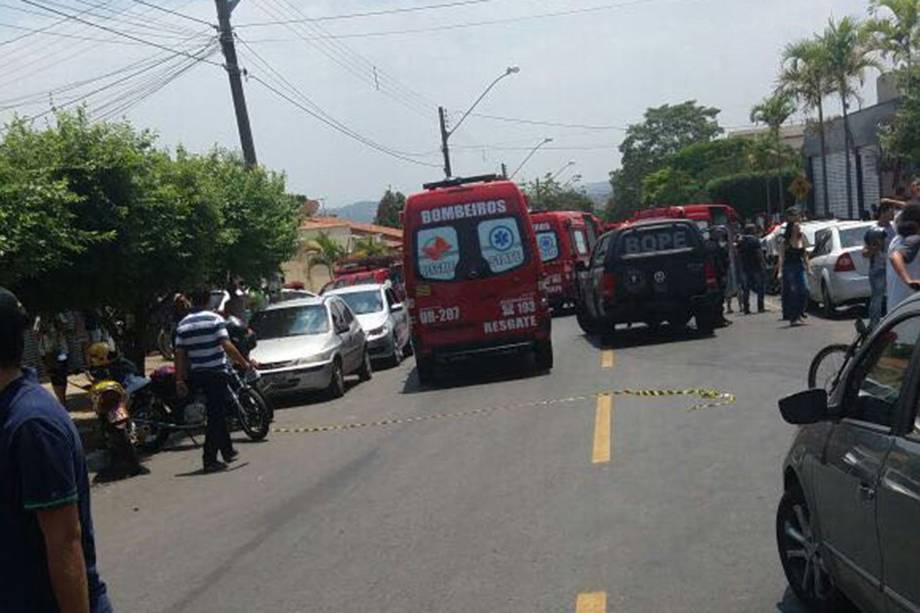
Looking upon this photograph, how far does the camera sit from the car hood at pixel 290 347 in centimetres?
1708

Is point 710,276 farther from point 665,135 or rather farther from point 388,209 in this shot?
A: point 665,135

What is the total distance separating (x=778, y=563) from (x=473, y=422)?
266 inches

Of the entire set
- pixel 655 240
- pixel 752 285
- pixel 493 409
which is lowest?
pixel 752 285

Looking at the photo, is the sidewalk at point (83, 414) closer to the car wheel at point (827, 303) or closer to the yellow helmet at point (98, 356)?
the yellow helmet at point (98, 356)

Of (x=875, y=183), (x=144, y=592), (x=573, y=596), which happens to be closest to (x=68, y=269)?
(x=144, y=592)

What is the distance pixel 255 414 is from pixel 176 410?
3.54ft

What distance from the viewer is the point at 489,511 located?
8500mm

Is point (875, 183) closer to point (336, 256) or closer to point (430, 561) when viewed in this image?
point (336, 256)

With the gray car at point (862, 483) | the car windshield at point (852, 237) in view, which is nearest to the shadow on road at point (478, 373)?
the car windshield at point (852, 237)

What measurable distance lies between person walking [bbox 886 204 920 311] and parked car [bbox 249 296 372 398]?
29.8 feet

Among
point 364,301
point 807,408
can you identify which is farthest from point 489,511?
point 364,301

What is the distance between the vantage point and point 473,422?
13.1m

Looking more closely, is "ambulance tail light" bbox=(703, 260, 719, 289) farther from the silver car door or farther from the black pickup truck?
the silver car door

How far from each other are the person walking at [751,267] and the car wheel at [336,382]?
885cm
